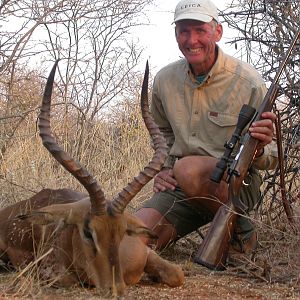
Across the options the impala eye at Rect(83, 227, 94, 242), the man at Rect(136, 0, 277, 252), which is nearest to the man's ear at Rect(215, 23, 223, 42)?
the man at Rect(136, 0, 277, 252)

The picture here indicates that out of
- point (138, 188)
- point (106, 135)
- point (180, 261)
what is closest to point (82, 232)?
point (138, 188)

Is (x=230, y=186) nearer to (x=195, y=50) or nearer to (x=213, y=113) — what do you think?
(x=213, y=113)

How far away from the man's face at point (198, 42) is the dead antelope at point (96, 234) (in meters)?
1.20

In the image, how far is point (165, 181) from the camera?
619 centimetres

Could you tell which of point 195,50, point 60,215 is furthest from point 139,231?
point 195,50

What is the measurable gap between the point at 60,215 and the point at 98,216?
15.6 inches

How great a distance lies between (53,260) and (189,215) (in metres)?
1.53

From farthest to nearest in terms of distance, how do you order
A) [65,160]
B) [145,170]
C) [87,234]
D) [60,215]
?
[60,215], [145,170], [87,234], [65,160]

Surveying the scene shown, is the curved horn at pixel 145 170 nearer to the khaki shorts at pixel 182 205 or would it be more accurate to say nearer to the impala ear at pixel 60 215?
the impala ear at pixel 60 215

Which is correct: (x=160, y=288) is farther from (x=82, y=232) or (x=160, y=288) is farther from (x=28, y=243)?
(x=28, y=243)

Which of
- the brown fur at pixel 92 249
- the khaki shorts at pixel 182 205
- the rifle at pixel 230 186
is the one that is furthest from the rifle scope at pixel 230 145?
the brown fur at pixel 92 249

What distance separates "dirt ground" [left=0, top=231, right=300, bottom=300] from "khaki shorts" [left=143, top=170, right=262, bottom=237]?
25.8 inches

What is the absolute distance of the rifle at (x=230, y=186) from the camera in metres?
5.14

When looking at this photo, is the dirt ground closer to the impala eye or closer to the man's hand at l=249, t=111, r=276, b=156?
the impala eye
